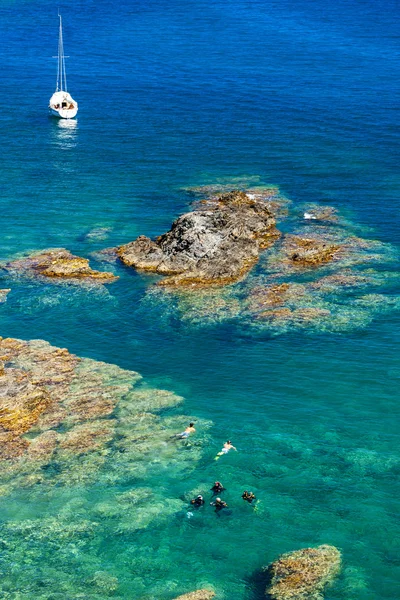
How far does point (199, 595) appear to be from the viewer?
57.2 meters

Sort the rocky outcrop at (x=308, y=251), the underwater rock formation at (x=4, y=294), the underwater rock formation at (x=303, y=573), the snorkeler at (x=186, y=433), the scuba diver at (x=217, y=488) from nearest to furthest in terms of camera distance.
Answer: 1. the underwater rock formation at (x=303, y=573)
2. the scuba diver at (x=217, y=488)
3. the snorkeler at (x=186, y=433)
4. the underwater rock formation at (x=4, y=294)
5. the rocky outcrop at (x=308, y=251)

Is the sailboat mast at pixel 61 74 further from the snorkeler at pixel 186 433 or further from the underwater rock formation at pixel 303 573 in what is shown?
the underwater rock formation at pixel 303 573

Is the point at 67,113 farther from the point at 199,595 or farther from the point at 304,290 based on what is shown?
the point at 199,595

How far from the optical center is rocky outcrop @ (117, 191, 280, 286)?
10388 centimetres

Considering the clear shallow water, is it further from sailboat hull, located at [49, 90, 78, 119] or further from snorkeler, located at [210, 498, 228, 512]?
sailboat hull, located at [49, 90, 78, 119]

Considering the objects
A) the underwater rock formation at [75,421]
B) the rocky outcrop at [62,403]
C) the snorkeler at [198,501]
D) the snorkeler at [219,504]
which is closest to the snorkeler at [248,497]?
the snorkeler at [219,504]

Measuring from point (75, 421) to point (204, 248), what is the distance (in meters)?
36.8

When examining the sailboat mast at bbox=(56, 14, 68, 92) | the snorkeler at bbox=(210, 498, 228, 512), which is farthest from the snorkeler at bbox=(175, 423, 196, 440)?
the sailboat mast at bbox=(56, 14, 68, 92)

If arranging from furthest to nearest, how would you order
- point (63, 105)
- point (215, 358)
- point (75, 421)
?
point (63, 105) < point (215, 358) < point (75, 421)

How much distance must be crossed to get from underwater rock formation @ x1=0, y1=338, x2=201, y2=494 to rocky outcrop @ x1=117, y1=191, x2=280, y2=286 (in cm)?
2224

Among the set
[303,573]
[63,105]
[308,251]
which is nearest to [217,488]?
[303,573]

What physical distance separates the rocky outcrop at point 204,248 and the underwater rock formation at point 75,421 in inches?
876

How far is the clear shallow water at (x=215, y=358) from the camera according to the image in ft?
201

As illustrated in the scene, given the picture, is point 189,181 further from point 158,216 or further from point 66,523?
point 66,523
